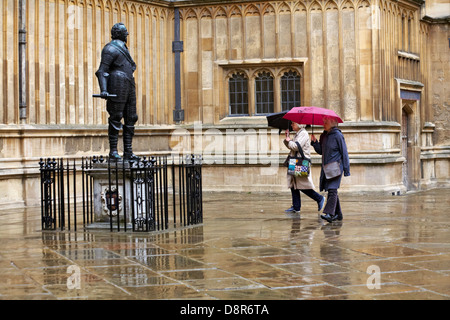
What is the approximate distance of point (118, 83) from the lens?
12.0 m

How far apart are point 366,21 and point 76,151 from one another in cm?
746

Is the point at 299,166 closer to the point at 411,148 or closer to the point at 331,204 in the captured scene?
the point at 331,204

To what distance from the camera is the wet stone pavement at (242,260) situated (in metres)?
7.45

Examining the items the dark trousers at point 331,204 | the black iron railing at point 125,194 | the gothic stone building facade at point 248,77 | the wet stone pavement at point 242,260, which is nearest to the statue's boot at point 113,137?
the black iron railing at point 125,194

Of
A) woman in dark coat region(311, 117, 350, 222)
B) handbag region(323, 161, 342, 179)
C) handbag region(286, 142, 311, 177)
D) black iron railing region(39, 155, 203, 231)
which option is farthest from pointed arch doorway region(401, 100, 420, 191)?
black iron railing region(39, 155, 203, 231)

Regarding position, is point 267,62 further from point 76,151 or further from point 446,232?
point 446,232

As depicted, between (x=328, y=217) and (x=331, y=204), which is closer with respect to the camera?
(x=328, y=217)

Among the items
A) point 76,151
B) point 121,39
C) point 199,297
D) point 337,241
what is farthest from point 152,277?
point 76,151

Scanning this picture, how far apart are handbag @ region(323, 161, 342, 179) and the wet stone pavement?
0.77 metres

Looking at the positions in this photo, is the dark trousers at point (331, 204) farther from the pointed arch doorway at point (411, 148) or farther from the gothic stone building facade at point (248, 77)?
the pointed arch doorway at point (411, 148)

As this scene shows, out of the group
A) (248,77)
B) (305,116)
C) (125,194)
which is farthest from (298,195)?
(248,77)

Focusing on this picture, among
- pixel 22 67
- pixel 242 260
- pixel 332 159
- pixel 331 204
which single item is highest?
pixel 22 67

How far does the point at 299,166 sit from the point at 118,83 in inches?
149

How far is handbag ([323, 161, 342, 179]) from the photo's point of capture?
12773mm
